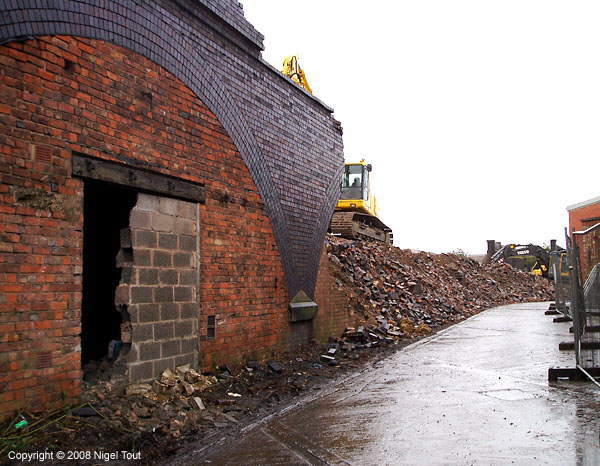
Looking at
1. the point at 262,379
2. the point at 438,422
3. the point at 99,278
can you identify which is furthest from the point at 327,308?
the point at 438,422

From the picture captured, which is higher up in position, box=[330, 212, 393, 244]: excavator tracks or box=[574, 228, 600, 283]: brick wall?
box=[330, 212, 393, 244]: excavator tracks

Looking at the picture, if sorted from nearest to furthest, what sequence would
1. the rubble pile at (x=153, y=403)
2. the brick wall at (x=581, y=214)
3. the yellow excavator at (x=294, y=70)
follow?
the rubble pile at (x=153, y=403) < the yellow excavator at (x=294, y=70) < the brick wall at (x=581, y=214)

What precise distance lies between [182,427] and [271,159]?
5.38m

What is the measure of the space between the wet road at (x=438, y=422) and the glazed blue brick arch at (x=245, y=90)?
318cm

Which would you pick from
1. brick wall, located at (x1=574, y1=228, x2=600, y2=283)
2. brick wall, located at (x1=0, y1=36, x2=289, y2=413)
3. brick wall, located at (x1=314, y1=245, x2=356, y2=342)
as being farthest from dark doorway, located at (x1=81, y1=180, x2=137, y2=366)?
brick wall, located at (x1=574, y1=228, x2=600, y2=283)

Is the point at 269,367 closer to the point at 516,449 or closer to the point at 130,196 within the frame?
the point at 130,196

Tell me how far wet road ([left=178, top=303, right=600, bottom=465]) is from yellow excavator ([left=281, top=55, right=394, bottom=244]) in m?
14.6

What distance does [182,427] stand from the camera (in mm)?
6027

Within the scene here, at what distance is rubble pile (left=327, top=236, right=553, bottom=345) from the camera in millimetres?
15430

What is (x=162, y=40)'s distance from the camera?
24.8 ft

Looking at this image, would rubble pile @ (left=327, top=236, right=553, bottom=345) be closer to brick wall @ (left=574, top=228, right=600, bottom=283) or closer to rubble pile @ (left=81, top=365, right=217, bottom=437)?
brick wall @ (left=574, top=228, right=600, bottom=283)

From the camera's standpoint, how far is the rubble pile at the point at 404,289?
15430 mm

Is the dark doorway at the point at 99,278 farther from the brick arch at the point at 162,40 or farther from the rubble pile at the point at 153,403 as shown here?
the brick arch at the point at 162,40

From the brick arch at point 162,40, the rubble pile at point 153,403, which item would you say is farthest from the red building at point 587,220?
the rubble pile at point 153,403
